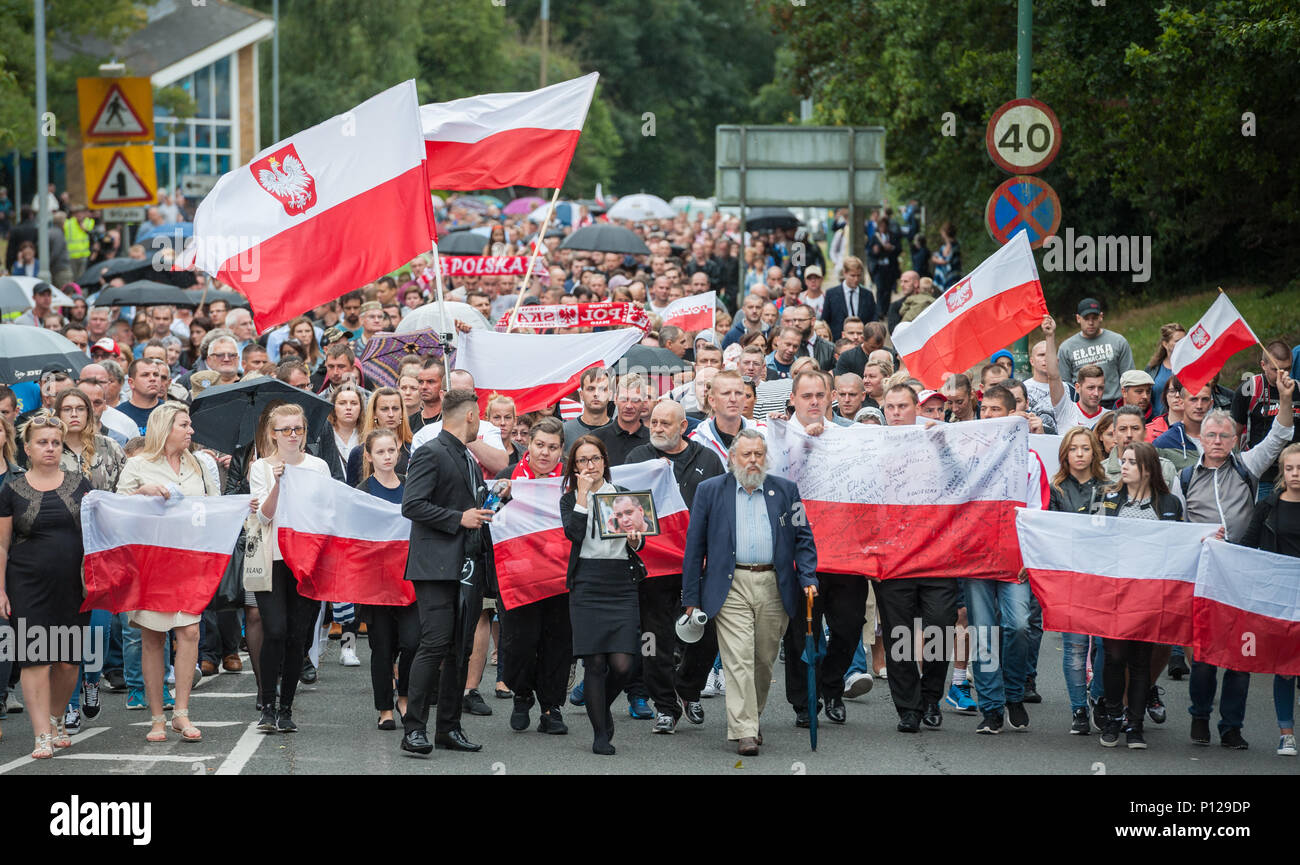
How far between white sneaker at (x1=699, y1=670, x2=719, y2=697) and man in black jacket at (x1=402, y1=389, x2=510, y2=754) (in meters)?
2.37

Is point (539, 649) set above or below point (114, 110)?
below

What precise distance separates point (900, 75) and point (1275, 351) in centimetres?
1504

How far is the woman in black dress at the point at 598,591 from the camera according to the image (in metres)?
10.0

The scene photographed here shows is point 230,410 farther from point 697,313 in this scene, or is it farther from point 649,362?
point 697,313

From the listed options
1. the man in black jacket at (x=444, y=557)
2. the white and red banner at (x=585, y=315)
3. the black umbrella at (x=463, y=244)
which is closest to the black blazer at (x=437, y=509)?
the man in black jacket at (x=444, y=557)

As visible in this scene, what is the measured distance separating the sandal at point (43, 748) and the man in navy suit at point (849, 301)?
1204 cm

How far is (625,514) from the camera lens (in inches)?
394

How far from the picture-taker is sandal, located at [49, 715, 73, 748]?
9914 mm

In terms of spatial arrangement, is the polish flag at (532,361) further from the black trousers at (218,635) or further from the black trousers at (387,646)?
the black trousers at (387,646)

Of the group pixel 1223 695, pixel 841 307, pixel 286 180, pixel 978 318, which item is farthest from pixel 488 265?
pixel 1223 695

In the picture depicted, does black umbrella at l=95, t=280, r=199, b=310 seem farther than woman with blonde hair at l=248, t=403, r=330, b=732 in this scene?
Yes

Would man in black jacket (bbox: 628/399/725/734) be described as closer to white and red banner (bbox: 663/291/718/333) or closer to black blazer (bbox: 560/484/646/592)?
black blazer (bbox: 560/484/646/592)

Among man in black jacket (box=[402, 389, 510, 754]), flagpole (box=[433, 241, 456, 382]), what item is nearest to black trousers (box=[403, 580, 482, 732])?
man in black jacket (box=[402, 389, 510, 754])

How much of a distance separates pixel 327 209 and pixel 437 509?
3321 mm
